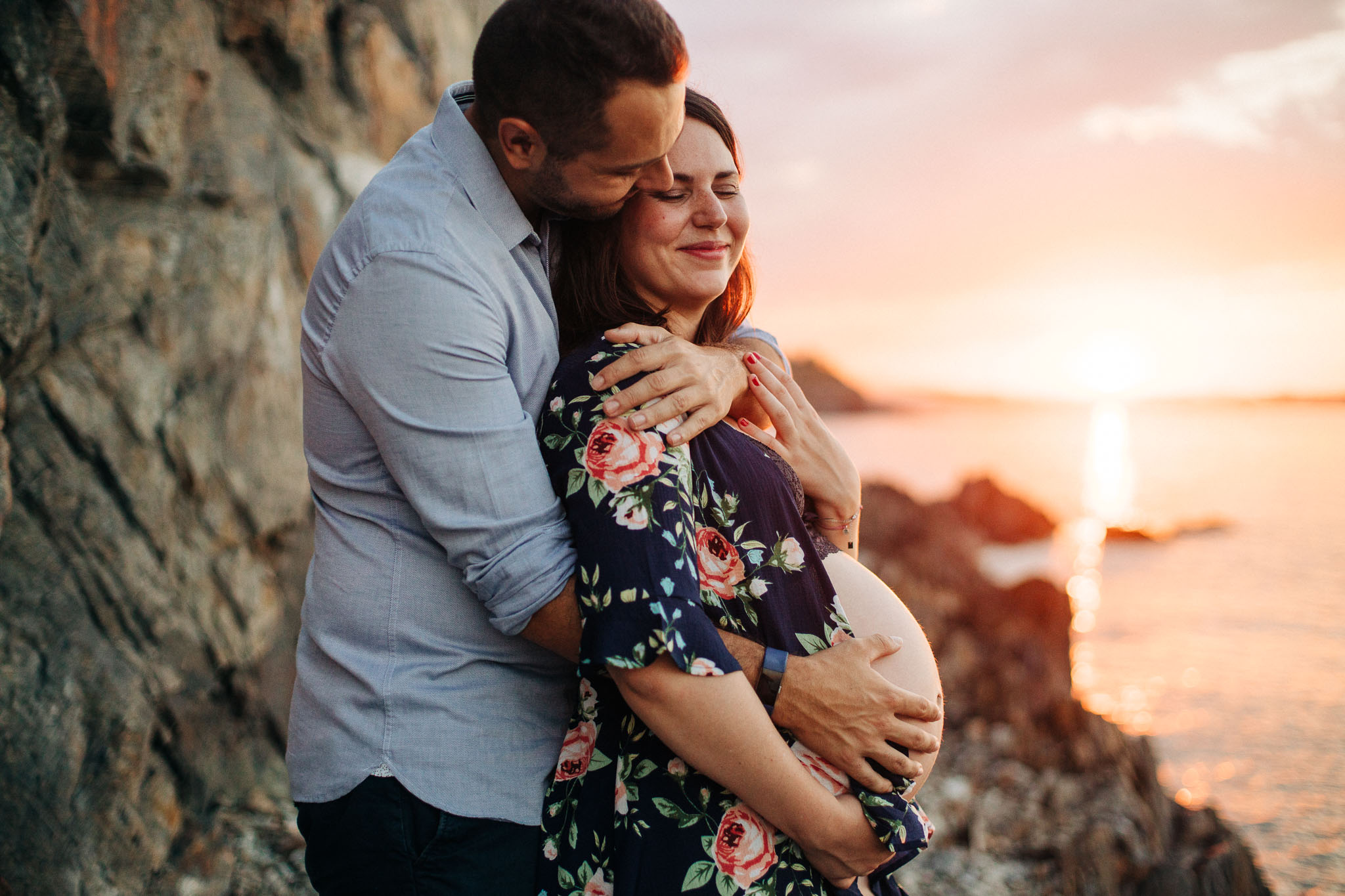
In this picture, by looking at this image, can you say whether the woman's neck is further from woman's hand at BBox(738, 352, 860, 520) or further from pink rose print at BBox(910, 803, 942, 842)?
pink rose print at BBox(910, 803, 942, 842)

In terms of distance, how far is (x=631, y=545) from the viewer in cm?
141

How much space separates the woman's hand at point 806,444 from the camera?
198 cm

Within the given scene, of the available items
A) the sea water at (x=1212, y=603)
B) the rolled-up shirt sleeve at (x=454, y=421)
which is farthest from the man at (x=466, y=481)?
the sea water at (x=1212, y=603)

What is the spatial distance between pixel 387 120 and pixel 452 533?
4.09 metres

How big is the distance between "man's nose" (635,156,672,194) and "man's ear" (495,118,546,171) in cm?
32

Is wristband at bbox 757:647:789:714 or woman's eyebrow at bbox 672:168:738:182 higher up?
woman's eyebrow at bbox 672:168:738:182

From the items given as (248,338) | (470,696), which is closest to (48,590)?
(248,338)

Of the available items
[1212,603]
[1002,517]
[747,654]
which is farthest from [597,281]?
[1002,517]

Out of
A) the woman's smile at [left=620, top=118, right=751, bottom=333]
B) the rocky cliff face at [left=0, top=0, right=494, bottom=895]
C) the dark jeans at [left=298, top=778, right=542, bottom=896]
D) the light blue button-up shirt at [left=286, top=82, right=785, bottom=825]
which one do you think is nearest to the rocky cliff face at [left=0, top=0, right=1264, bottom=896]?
the rocky cliff face at [left=0, top=0, right=494, bottom=895]

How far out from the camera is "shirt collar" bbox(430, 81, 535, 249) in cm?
160

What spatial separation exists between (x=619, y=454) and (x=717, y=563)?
0.29 meters

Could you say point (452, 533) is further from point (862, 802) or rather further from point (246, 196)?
point (246, 196)

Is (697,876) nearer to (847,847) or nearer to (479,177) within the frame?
(847,847)

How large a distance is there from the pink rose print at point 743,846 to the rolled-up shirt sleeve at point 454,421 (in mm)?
503
